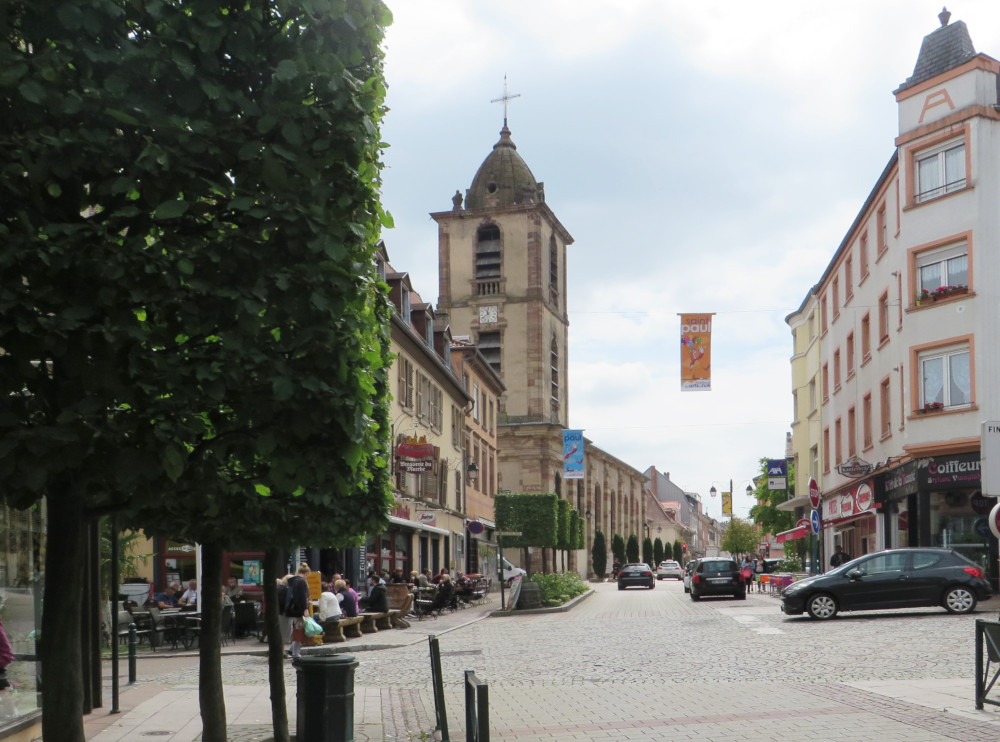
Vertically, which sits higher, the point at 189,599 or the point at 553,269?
the point at 553,269

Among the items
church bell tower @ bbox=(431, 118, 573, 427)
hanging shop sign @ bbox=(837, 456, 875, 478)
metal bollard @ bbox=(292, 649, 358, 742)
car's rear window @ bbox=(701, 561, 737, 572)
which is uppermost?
church bell tower @ bbox=(431, 118, 573, 427)

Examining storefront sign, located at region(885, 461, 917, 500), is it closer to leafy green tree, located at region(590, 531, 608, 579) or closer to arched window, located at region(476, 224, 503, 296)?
arched window, located at region(476, 224, 503, 296)

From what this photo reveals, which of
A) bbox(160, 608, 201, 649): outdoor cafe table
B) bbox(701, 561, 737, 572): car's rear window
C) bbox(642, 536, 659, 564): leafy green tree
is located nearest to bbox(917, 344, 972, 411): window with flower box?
bbox(701, 561, 737, 572): car's rear window

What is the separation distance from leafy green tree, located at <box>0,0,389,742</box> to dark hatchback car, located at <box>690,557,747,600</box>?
120 feet

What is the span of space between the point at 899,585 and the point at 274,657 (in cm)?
1734

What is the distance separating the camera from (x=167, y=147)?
573cm

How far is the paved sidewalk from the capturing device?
453 inches

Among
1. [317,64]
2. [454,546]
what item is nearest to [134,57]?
[317,64]

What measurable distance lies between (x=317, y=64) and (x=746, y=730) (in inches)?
266

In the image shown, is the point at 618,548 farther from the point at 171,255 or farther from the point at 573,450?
the point at 171,255

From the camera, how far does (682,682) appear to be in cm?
1458

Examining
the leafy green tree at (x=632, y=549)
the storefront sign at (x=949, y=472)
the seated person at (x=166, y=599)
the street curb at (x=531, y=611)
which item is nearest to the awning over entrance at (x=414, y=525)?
the street curb at (x=531, y=611)

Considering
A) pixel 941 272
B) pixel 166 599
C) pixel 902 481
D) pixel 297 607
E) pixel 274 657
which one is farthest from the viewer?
pixel 902 481

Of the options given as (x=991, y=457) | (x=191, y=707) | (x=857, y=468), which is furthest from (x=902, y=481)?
(x=191, y=707)
